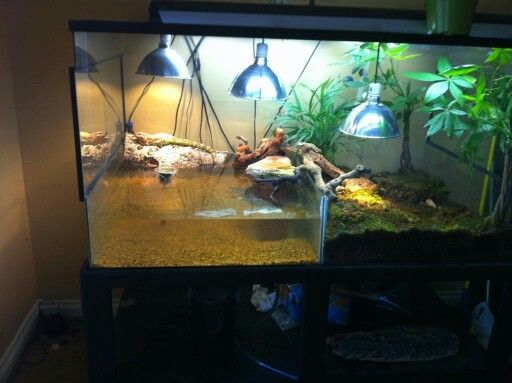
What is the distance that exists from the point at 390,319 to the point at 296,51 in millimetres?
1040

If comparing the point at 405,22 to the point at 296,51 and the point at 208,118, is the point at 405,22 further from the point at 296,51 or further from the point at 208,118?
the point at 208,118

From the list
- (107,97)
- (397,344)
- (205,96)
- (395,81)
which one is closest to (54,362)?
(107,97)

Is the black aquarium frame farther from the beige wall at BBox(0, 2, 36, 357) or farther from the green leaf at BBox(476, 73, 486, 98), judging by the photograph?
the beige wall at BBox(0, 2, 36, 357)

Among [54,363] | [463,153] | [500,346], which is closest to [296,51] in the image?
[463,153]

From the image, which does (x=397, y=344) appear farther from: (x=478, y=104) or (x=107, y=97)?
(x=107, y=97)

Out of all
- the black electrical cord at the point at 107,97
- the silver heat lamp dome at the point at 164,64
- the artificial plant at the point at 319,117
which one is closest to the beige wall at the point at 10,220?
the black electrical cord at the point at 107,97

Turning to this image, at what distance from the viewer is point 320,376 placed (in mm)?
1636

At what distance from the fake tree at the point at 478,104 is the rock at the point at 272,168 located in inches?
18.2

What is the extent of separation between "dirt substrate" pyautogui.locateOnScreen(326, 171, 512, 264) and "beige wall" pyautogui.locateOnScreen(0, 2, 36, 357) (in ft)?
3.87

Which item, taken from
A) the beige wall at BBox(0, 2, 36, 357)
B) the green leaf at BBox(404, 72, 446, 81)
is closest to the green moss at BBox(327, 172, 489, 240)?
the green leaf at BBox(404, 72, 446, 81)

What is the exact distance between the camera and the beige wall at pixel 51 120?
1.84m

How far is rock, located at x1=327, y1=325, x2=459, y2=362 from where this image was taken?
171 centimetres

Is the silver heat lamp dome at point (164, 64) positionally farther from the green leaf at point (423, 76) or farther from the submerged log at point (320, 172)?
the green leaf at point (423, 76)

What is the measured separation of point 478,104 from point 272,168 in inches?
26.1
